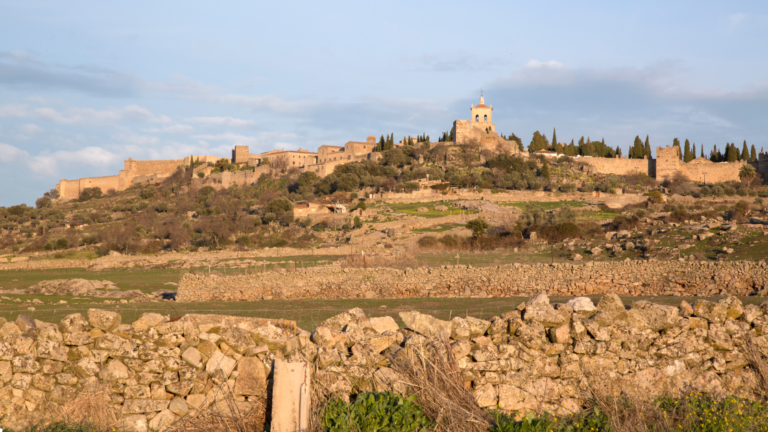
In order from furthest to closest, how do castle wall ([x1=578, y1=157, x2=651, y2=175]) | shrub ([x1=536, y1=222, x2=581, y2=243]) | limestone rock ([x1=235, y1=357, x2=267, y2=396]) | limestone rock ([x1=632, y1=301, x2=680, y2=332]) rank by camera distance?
castle wall ([x1=578, y1=157, x2=651, y2=175]) → shrub ([x1=536, y1=222, x2=581, y2=243]) → limestone rock ([x1=632, y1=301, x2=680, y2=332]) → limestone rock ([x1=235, y1=357, x2=267, y2=396])

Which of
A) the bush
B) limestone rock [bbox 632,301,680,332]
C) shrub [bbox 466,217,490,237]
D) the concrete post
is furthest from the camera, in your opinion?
the bush

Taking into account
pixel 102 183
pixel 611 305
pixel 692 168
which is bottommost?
pixel 611 305

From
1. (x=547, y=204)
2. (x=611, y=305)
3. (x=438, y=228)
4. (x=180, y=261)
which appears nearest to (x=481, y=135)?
(x=547, y=204)

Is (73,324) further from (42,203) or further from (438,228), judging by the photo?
(42,203)

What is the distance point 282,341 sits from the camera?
18.8 feet

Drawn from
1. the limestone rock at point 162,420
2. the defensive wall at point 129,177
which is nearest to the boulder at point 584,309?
the limestone rock at point 162,420

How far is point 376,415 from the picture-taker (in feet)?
16.7

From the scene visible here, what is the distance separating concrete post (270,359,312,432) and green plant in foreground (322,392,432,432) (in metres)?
0.22

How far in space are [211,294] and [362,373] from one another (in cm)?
1654

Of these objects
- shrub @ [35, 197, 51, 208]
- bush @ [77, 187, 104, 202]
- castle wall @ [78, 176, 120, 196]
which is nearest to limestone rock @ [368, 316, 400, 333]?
shrub @ [35, 197, 51, 208]

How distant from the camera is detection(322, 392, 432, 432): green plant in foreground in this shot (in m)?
4.98

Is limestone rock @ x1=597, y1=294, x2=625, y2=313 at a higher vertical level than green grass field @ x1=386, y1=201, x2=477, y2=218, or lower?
higher

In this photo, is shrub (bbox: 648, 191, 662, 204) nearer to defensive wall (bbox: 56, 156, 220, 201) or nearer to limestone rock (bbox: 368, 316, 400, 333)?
limestone rock (bbox: 368, 316, 400, 333)

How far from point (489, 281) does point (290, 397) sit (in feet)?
48.0
